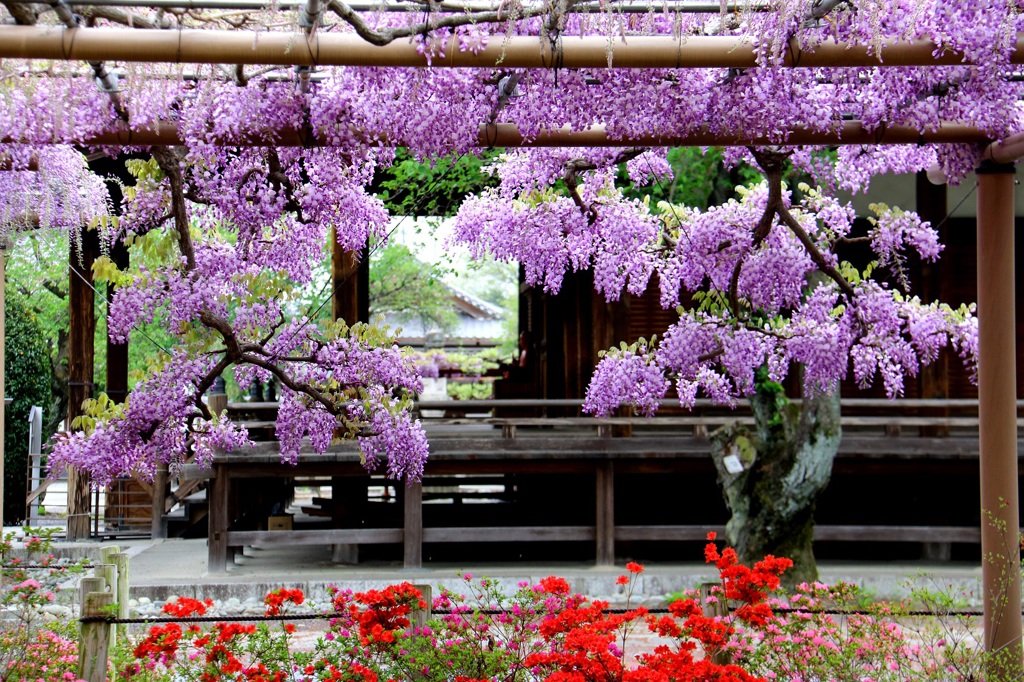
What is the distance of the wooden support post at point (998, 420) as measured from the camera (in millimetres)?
4598

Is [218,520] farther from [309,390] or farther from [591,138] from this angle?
[591,138]

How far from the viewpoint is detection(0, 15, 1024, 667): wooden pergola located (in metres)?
3.47

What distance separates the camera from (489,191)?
6.57 m

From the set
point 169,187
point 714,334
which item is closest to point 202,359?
point 169,187

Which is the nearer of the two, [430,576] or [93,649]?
[93,649]

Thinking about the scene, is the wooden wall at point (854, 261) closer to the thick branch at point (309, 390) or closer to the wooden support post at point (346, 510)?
the wooden support post at point (346, 510)

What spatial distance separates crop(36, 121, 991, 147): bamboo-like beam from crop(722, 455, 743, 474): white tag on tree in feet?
18.3

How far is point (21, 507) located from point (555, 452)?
8.49 m

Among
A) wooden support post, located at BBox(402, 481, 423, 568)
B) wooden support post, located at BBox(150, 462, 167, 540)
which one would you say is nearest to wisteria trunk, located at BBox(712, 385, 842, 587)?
wooden support post, located at BBox(402, 481, 423, 568)

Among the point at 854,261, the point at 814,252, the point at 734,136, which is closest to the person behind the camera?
the point at 734,136

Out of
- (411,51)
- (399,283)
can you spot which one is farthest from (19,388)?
(411,51)

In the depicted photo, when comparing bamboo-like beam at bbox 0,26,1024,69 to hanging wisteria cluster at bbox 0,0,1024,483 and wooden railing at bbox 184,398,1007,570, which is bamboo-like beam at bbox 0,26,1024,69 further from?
wooden railing at bbox 184,398,1007,570

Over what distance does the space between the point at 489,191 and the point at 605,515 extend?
587cm

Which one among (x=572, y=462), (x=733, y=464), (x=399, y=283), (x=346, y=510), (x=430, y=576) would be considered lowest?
(x=430, y=576)
